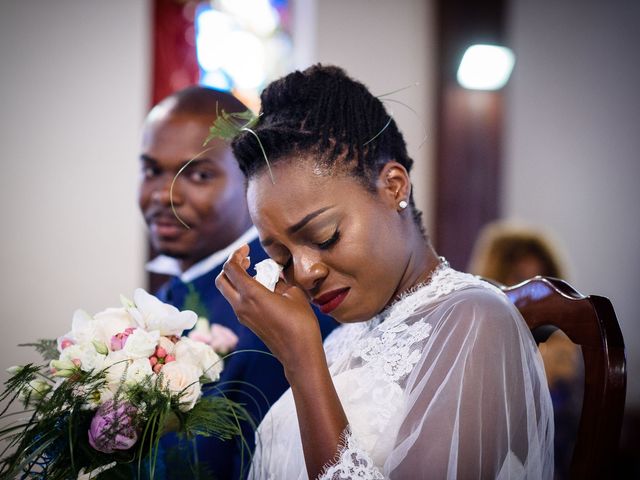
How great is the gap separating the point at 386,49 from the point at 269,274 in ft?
11.9

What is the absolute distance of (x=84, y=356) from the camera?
1263 millimetres

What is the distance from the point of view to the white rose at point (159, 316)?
133cm

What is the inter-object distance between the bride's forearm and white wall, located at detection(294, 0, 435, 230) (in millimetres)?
3424

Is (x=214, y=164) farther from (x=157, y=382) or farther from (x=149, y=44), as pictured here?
(x=149, y=44)

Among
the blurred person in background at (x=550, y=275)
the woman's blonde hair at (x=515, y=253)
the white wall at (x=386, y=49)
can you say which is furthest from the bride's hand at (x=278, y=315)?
the white wall at (x=386, y=49)

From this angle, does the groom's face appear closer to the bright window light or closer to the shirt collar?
the shirt collar

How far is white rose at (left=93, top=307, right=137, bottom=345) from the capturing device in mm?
1318

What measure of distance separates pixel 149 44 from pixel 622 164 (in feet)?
10.4

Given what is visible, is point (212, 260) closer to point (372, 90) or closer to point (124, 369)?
point (124, 369)

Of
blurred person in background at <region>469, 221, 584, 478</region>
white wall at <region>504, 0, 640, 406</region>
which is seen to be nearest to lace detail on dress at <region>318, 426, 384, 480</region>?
blurred person in background at <region>469, 221, 584, 478</region>

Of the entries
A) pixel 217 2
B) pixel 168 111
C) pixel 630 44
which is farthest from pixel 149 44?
pixel 630 44

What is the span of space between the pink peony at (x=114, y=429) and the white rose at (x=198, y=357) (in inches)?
6.5

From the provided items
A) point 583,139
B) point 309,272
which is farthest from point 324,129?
point 583,139

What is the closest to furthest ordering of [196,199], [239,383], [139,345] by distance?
[139,345], [239,383], [196,199]
